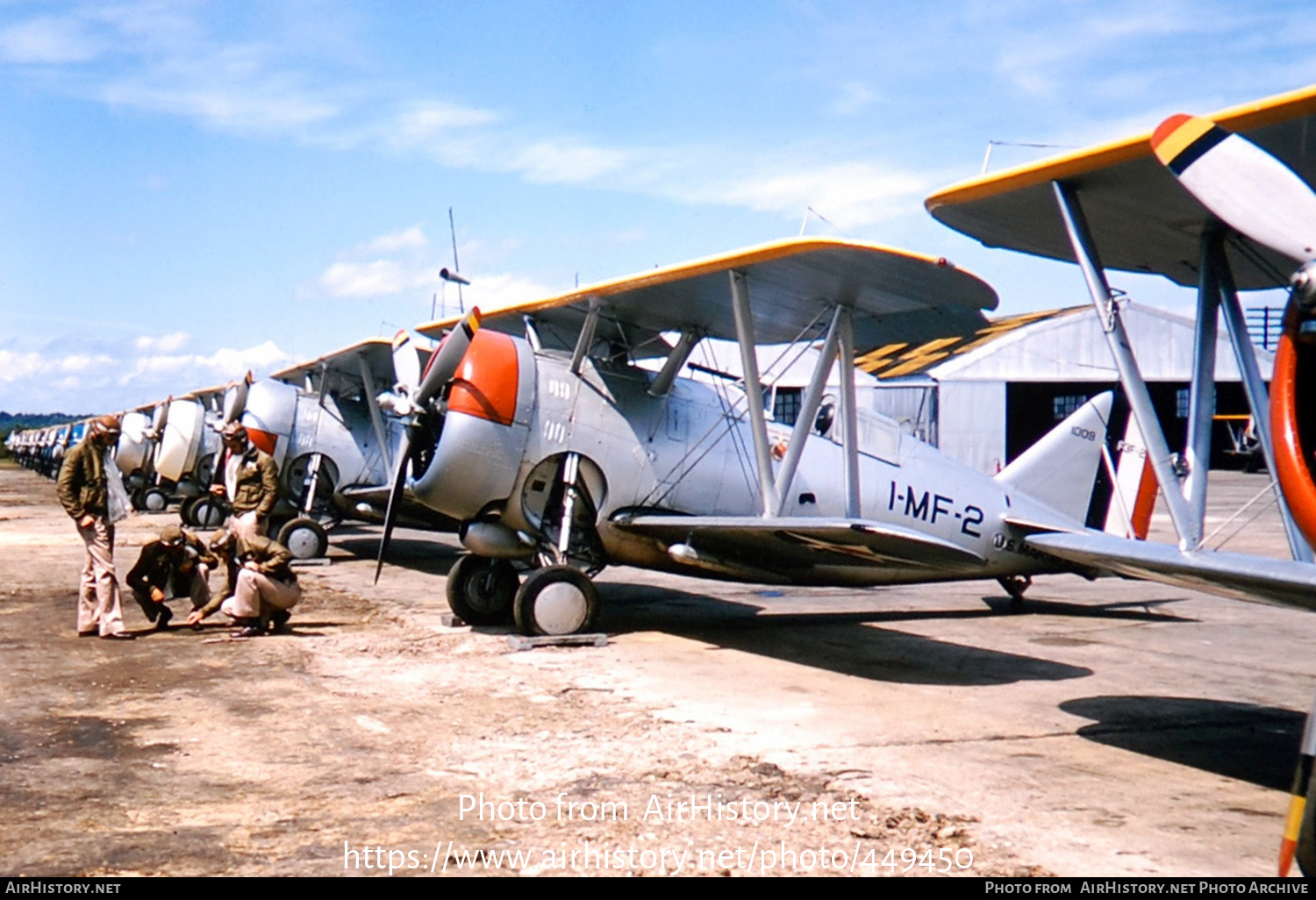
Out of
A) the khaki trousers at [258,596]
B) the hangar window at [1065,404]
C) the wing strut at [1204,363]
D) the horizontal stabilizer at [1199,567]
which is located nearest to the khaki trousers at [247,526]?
the khaki trousers at [258,596]

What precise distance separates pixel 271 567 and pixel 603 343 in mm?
3331

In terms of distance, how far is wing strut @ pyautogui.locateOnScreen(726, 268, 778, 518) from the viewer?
8.83 metres

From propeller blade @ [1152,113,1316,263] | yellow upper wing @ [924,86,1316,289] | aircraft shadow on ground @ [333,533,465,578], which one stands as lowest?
aircraft shadow on ground @ [333,533,465,578]

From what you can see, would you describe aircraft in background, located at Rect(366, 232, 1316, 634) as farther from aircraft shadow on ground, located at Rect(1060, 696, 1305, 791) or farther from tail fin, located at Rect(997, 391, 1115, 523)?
aircraft shadow on ground, located at Rect(1060, 696, 1305, 791)

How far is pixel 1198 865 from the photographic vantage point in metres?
4.09

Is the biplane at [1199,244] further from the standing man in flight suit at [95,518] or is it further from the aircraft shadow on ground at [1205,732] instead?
the standing man in flight suit at [95,518]

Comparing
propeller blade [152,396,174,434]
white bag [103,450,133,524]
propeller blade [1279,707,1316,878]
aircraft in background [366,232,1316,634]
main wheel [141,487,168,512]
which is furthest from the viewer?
main wheel [141,487,168,512]

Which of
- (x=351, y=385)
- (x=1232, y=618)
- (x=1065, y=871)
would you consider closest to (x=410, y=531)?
(x=351, y=385)

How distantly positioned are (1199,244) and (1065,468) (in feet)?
18.8

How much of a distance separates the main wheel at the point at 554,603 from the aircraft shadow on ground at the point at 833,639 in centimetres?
88

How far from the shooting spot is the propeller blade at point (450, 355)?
29.6 feet

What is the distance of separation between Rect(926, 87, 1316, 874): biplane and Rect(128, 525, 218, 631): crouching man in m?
7.26

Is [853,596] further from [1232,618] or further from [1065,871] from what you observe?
[1065,871]

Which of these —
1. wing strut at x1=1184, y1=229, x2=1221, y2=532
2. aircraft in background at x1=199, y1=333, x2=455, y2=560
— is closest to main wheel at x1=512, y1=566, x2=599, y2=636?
wing strut at x1=1184, y1=229, x2=1221, y2=532
